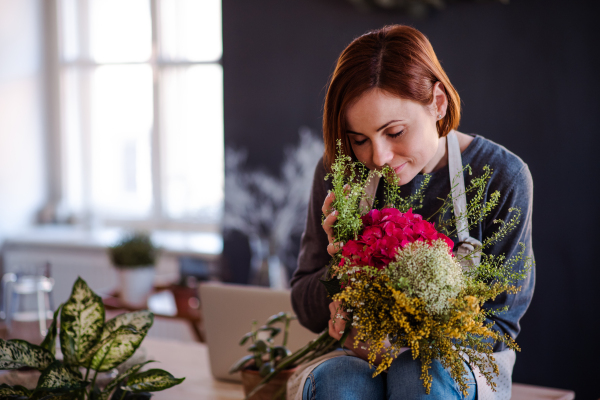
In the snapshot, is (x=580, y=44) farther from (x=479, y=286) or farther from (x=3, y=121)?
(x=3, y=121)

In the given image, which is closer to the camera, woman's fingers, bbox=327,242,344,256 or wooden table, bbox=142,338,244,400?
woman's fingers, bbox=327,242,344,256

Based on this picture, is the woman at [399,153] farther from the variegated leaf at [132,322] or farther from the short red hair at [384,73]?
the variegated leaf at [132,322]

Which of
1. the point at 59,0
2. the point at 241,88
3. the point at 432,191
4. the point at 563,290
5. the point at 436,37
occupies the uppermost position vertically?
the point at 59,0

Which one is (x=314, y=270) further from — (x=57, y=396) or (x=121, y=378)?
(x=57, y=396)

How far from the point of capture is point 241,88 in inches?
140

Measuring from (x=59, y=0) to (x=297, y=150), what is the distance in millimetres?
2683

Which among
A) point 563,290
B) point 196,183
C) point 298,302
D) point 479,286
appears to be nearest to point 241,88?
point 196,183

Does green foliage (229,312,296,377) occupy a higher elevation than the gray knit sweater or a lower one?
lower

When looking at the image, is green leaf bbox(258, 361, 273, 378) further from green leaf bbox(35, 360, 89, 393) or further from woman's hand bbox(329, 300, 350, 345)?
green leaf bbox(35, 360, 89, 393)

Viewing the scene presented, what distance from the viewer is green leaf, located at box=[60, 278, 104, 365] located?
120 centimetres

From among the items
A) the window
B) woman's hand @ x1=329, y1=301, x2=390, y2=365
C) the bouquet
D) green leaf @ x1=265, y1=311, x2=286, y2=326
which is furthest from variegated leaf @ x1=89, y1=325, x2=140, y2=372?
the window

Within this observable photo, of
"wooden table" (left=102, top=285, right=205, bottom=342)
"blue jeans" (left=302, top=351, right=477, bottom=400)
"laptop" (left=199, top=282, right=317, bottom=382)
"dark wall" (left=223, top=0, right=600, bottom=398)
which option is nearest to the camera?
"blue jeans" (left=302, top=351, right=477, bottom=400)

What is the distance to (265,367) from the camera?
126 cm

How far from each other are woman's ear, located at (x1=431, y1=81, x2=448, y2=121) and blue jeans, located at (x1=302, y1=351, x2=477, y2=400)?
50 cm
